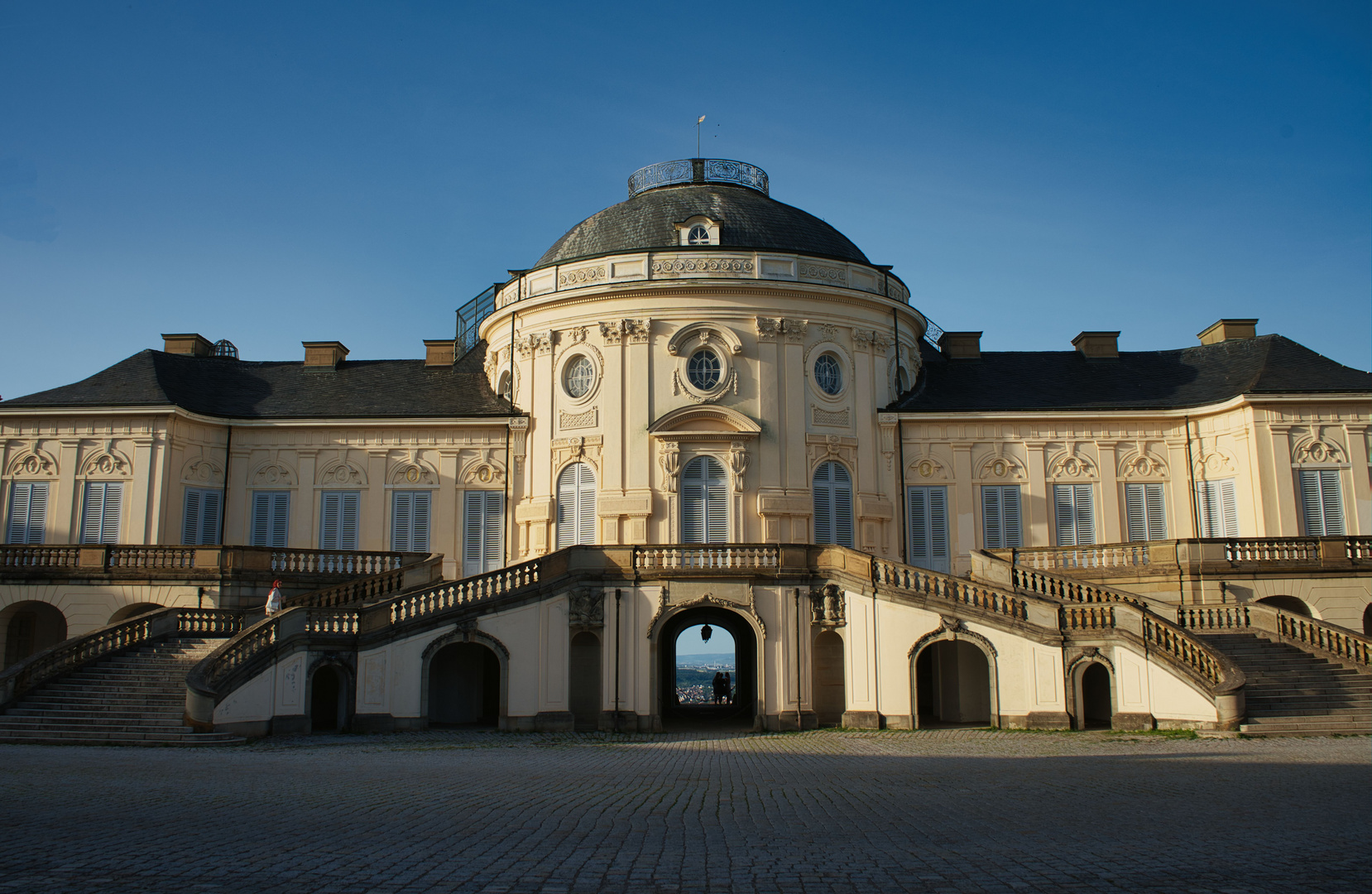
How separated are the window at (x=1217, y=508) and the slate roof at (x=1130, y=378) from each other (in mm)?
2477

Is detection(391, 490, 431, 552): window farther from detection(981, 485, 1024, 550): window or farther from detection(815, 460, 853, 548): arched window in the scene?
detection(981, 485, 1024, 550): window

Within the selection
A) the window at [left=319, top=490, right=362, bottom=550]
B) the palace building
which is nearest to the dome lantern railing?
the palace building

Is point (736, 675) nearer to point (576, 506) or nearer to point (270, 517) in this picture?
point (576, 506)

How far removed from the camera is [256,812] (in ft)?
35.6

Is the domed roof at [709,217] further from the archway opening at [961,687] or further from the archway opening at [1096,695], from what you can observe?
the archway opening at [1096,695]

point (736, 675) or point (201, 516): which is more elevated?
point (201, 516)

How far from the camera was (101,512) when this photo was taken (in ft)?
105

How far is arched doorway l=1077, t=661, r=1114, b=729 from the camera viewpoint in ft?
77.3

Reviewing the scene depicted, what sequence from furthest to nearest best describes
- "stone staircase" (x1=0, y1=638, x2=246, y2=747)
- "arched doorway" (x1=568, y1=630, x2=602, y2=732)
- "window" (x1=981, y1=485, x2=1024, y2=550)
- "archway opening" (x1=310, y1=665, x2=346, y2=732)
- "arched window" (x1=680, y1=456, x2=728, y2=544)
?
1. "window" (x1=981, y1=485, x2=1024, y2=550)
2. "arched window" (x1=680, y1=456, x2=728, y2=544)
3. "arched doorway" (x1=568, y1=630, x2=602, y2=732)
4. "archway opening" (x1=310, y1=665, x2=346, y2=732)
5. "stone staircase" (x1=0, y1=638, x2=246, y2=747)

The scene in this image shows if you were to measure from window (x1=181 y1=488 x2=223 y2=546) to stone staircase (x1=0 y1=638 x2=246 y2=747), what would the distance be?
934 centimetres

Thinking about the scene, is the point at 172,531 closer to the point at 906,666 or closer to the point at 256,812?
the point at 906,666

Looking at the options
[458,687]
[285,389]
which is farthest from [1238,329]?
[285,389]

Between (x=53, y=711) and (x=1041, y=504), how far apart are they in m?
26.0

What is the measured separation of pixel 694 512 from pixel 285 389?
49.9 feet
